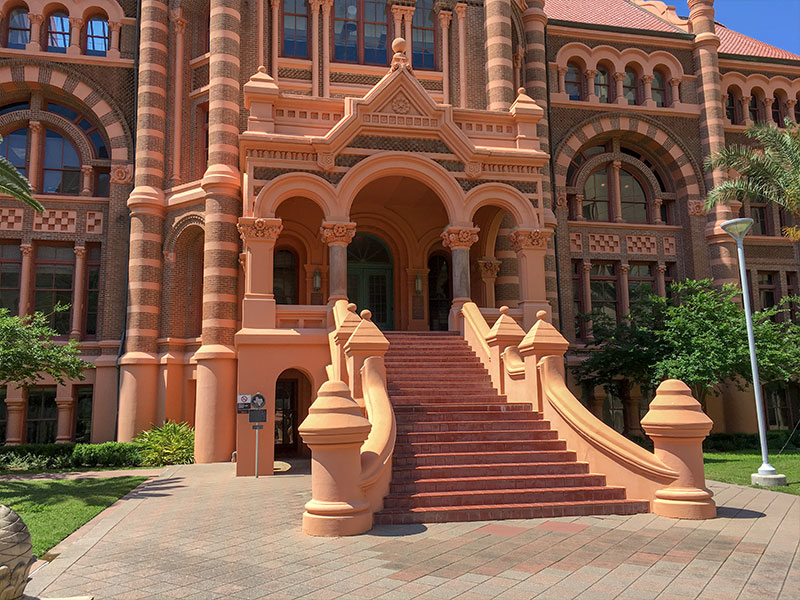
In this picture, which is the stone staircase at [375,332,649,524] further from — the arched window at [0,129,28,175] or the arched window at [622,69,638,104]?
the arched window at [622,69,638,104]

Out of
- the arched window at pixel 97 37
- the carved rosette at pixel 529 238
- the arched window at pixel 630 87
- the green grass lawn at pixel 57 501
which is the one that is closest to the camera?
the green grass lawn at pixel 57 501

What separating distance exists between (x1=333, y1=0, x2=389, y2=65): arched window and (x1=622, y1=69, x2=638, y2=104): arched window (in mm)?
11082

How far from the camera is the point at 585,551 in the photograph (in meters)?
7.38

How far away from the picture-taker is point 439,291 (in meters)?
23.1

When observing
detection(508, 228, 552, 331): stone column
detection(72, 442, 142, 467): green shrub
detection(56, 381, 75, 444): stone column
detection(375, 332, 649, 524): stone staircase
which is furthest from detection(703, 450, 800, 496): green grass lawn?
detection(56, 381, 75, 444): stone column

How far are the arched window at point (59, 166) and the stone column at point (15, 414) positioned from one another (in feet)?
23.6

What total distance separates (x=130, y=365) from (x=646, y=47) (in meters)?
23.9

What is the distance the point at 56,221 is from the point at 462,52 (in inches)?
606

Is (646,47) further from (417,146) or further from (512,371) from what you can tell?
(512,371)

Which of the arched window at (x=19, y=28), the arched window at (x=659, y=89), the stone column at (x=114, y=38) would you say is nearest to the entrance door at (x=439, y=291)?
the arched window at (x=659, y=89)

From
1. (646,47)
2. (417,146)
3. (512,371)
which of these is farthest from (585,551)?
(646,47)

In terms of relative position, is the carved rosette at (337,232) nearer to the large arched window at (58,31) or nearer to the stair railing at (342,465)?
the stair railing at (342,465)

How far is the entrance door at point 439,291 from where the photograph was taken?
74.8 feet

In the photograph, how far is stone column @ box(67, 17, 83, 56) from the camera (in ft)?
77.2
